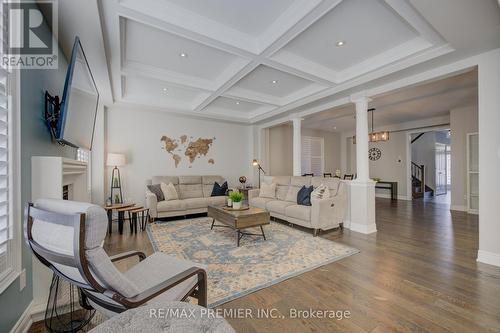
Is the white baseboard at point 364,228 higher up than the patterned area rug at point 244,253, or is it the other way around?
the white baseboard at point 364,228

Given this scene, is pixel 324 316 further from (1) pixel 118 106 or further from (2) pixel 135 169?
(1) pixel 118 106

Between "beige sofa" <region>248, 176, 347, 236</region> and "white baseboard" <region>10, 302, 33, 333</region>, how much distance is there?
3.35 m

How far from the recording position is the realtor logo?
54.1 inches

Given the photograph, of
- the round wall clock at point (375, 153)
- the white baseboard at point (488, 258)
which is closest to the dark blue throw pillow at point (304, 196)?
the white baseboard at point (488, 258)

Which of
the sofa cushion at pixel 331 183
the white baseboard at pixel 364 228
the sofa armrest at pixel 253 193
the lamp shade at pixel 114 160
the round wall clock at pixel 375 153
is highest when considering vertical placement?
the round wall clock at pixel 375 153

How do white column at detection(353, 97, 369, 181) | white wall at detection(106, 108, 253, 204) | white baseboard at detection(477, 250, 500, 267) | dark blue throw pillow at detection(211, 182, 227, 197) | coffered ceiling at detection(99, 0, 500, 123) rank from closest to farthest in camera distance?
1. coffered ceiling at detection(99, 0, 500, 123)
2. white baseboard at detection(477, 250, 500, 267)
3. white column at detection(353, 97, 369, 181)
4. white wall at detection(106, 108, 253, 204)
5. dark blue throw pillow at detection(211, 182, 227, 197)

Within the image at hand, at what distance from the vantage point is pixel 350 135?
8.88m

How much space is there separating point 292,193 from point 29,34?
4279mm

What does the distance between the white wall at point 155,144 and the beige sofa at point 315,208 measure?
202 cm

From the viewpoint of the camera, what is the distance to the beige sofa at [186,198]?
14.8ft

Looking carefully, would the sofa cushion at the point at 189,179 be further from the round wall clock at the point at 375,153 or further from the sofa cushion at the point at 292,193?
the round wall clock at the point at 375,153

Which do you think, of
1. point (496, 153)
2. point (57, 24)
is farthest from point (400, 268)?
point (57, 24)

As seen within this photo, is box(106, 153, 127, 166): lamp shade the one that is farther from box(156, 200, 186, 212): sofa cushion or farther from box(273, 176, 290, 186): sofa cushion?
box(273, 176, 290, 186): sofa cushion

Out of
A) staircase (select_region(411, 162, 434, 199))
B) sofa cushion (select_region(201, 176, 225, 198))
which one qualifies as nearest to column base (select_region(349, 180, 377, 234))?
sofa cushion (select_region(201, 176, 225, 198))
